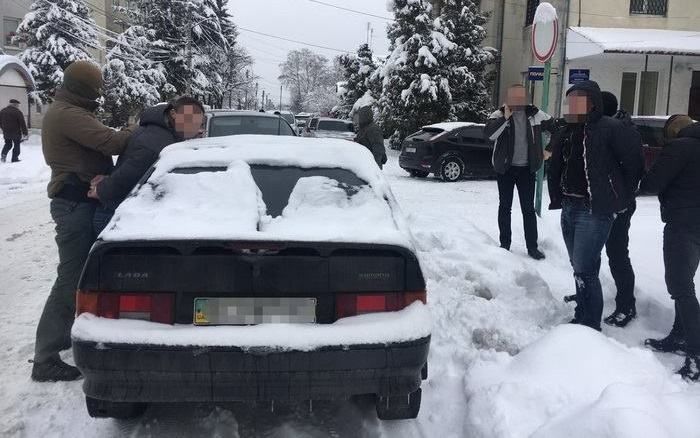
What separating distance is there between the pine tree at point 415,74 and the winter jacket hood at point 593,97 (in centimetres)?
1921

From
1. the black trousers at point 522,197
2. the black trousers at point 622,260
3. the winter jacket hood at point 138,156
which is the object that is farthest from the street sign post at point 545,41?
the winter jacket hood at point 138,156

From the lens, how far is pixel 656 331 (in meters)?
4.95

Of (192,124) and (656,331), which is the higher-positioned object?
(192,124)

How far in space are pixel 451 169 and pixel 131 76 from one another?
81.5 feet

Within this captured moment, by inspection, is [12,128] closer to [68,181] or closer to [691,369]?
[68,181]

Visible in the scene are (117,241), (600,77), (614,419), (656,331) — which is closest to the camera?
(614,419)

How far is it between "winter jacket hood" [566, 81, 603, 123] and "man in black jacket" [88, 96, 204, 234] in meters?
2.79

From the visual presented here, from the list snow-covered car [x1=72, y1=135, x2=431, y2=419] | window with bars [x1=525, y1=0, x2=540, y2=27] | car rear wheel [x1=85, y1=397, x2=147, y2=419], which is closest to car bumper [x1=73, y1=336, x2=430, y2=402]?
snow-covered car [x1=72, y1=135, x2=431, y2=419]

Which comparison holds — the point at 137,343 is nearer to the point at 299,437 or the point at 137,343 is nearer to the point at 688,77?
the point at 299,437

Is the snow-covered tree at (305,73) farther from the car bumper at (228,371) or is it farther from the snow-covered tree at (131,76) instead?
the car bumper at (228,371)

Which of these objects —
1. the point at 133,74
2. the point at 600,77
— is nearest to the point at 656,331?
the point at 600,77

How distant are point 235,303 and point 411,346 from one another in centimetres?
86

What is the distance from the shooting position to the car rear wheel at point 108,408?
3182 mm

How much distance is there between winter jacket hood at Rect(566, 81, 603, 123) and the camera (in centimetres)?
437
